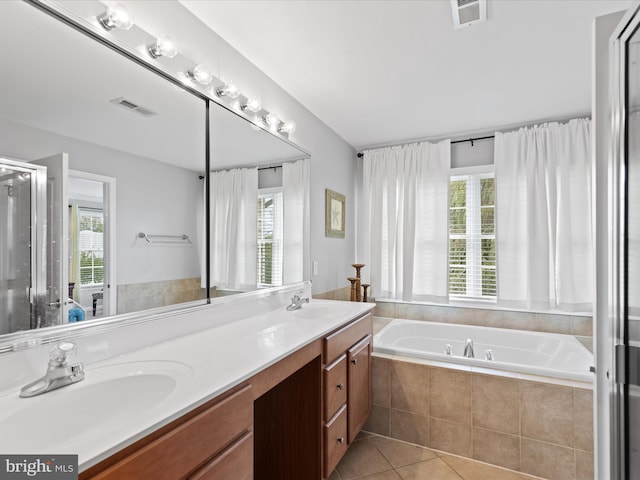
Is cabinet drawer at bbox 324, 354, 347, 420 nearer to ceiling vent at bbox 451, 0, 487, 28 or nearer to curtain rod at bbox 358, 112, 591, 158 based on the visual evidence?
ceiling vent at bbox 451, 0, 487, 28

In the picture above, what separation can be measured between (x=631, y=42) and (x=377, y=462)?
236 cm

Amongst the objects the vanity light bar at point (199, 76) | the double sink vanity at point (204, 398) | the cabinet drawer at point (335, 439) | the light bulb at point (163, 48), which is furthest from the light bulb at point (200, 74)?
the cabinet drawer at point (335, 439)

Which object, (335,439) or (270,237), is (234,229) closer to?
(270,237)

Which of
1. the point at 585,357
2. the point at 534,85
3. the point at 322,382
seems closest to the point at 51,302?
the point at 322,382

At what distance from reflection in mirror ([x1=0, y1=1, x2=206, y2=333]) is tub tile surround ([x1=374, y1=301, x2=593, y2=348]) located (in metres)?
2.36

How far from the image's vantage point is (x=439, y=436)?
224 centimetres

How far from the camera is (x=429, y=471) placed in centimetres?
202

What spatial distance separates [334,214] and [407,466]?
6.62 ft

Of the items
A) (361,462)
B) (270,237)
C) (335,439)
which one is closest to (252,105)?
(270,237)

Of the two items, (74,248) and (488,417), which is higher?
(74,248)

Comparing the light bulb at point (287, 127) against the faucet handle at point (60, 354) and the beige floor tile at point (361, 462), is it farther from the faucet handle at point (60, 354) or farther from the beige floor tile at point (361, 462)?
the beige floor tile at point (361, 462)

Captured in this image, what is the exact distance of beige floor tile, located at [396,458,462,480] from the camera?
1.97 m

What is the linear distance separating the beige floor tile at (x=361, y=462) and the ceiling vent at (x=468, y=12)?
253 centimetres

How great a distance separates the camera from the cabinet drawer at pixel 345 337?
5.61ft
